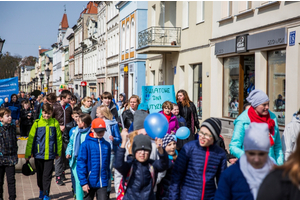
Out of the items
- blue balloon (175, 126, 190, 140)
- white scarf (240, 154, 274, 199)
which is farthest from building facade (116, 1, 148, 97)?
white scarf (240, 154, 274, 199)

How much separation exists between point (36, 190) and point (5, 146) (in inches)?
74.6

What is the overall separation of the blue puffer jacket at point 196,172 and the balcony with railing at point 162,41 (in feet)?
61.0

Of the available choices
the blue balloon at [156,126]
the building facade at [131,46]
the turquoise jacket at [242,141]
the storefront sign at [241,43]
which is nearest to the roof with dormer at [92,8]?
the building facade at [131,46]

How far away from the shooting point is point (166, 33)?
23.2 meters

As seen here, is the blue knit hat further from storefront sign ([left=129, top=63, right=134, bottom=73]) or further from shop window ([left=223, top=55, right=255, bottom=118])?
storefront sign ([left=129, top=63, right=134, bottom=73])

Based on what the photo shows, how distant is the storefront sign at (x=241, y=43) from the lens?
50.6 feet

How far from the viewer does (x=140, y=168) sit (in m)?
4.44

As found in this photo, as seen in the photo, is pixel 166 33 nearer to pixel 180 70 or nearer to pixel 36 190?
pixel 180 70

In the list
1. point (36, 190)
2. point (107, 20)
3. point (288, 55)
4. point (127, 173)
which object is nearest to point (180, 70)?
point (288, 55)

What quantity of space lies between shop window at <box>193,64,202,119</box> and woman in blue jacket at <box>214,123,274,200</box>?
663 inches

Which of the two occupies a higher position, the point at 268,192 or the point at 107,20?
the point at 107,20

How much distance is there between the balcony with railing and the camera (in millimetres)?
22611

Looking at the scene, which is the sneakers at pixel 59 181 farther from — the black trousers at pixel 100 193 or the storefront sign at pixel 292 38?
the storefront sign at pixel 292 38

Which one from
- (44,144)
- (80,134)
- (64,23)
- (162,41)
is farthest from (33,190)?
(64,23)
